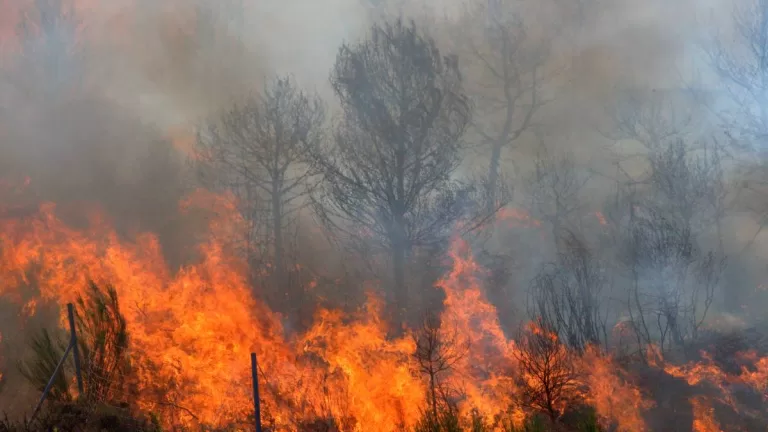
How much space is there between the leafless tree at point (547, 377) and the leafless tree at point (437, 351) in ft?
5.06

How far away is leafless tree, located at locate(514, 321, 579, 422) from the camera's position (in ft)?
34.3

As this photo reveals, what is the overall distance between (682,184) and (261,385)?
45.7 ft

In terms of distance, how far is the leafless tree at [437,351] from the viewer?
11453mm

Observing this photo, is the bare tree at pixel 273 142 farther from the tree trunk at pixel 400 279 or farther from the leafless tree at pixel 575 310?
the leafless tree at pixel 575 310

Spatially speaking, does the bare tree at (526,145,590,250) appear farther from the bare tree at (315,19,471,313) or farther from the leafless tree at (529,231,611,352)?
the bare tree at (315,19,471,313)

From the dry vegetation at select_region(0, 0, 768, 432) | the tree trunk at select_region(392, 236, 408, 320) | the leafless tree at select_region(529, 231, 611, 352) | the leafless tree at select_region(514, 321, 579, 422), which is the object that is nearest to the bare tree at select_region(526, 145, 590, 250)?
the dry vegetation at select_region(0, 0, 768, 432)

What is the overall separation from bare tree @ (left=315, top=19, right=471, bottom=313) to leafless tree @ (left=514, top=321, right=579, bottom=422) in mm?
3886

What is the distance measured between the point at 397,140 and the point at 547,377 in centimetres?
643

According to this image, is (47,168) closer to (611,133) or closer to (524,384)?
(524,384)

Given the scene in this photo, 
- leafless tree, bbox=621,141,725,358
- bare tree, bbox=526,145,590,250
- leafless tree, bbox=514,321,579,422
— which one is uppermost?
bare tree, bbox=526,145,590,250

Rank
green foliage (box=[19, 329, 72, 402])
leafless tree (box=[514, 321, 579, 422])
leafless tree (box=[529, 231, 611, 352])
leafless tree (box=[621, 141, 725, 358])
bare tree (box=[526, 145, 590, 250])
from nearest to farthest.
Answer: green foliage (box=[19, 329, 72, 402]), leafless tree (box=[514, 321, 579, 422]), leafless tree (box=[529, 231, 611, 352]), leafless tree (box=[621, 141, 725, 358]), bare tree (box=[526, 145, 590, 250])

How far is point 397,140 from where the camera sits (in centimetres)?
1334

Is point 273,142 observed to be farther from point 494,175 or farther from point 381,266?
point 494,175

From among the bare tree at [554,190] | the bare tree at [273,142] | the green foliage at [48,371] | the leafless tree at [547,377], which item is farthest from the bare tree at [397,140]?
the bare tree at [554,190]
